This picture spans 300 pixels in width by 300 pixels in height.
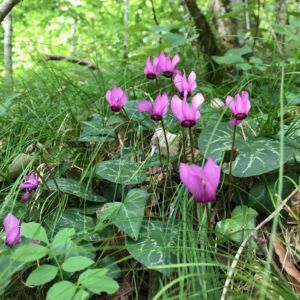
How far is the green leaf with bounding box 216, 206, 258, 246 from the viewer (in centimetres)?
123

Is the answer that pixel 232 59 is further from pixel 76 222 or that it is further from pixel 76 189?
pixel 76 222

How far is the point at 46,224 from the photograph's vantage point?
1.40 metres

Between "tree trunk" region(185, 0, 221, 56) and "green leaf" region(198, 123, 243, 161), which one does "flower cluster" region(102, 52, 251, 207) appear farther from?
"tree trunk" region(185, 0, 221, 56)

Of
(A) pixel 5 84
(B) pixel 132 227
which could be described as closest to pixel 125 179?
(B) pixel 132 227

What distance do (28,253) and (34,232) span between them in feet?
0.34

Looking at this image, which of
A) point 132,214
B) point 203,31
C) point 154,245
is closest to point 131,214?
point 132,214

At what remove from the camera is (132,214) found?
130 centimetres

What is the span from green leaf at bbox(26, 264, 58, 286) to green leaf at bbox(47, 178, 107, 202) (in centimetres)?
44

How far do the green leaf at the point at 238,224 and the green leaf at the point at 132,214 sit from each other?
24 cm

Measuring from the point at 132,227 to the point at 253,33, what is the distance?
2.41 meters

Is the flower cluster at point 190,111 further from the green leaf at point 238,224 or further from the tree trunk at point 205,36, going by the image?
the tree trunk at point 205,36

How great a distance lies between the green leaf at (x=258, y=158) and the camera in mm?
1308

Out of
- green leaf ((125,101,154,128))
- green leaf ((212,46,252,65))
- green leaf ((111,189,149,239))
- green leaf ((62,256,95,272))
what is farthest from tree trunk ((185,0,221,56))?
green leaf ((62,256,95,272))

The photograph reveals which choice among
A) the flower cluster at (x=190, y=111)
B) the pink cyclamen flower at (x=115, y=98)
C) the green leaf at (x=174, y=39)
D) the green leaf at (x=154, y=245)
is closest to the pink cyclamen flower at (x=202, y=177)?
the flower cluster at (x=190, y=111)
